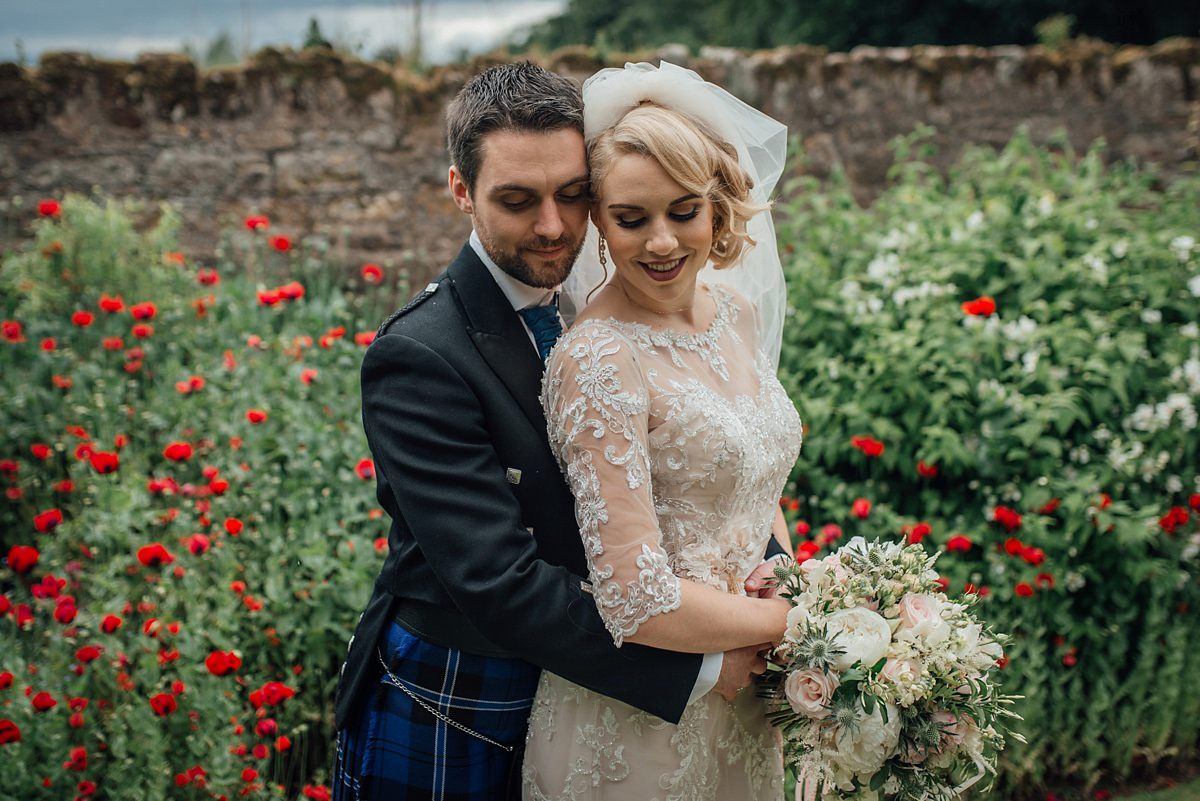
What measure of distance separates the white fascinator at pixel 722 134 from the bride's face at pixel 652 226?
0.56 ft

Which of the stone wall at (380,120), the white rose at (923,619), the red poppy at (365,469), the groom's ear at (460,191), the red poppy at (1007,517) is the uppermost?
the stone wall at (380,120)

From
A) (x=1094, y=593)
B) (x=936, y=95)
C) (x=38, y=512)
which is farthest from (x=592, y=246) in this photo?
(x=936, y=95)

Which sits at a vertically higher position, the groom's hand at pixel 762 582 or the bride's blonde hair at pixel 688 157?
the bride's blonde hair at pixel 688 157

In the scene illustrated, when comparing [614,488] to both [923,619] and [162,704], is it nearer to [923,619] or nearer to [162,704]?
[923,619]

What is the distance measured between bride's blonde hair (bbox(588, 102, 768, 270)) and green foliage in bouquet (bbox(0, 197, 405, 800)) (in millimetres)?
1757

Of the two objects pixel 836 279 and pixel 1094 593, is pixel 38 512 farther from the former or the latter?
pixel 1094 593

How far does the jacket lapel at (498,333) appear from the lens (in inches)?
72.5

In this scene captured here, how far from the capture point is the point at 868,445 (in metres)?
3.56

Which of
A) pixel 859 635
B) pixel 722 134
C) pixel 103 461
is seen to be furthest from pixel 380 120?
pixel 859 635

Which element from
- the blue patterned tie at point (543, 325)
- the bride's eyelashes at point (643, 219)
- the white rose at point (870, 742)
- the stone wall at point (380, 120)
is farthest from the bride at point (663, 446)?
the stone wall at point (380, 120)

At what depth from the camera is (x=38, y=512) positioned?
395 cm

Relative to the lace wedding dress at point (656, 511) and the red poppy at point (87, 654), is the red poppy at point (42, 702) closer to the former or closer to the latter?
the red poppy at point (87, 654)

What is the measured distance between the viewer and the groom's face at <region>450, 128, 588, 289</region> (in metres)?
1.83

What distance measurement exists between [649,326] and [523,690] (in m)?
0.86
